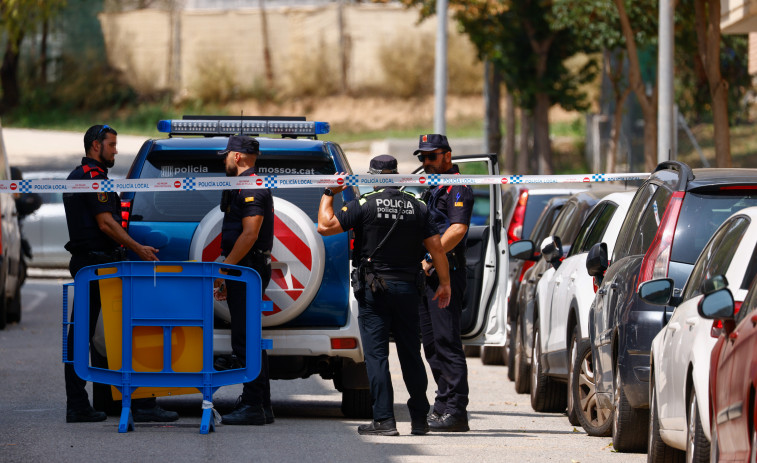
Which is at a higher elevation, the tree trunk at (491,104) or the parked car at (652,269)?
the tree trunk at (491,104)

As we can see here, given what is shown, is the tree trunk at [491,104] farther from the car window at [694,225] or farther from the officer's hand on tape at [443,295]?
the car window at [694,225]

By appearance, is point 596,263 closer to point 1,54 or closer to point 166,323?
point 166,323

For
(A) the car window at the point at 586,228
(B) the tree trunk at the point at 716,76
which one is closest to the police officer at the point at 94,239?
(A) the car window at the point at 586,228

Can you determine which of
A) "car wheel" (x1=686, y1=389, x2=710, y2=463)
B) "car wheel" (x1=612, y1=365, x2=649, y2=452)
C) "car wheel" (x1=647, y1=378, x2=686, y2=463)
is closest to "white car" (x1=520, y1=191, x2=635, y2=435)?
"car wheel" (x1=612, y1=365, x2=649, y2=452)

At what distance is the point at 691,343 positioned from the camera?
7.00 metres

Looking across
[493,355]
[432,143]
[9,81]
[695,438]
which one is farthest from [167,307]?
[9,81]

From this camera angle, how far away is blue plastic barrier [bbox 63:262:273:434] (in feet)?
30.1

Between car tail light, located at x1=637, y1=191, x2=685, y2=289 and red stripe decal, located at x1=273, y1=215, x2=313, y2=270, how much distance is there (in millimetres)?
2338

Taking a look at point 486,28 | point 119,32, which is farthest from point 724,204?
point 119,32

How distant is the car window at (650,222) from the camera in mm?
8836

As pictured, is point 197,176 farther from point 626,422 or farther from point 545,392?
point 626,422

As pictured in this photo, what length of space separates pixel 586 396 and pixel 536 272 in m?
2.88

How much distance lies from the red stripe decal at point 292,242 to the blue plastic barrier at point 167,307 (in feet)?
1.80

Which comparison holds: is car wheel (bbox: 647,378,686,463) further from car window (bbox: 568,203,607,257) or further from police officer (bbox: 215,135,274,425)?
car window (bbox: 568,203,607,257)
